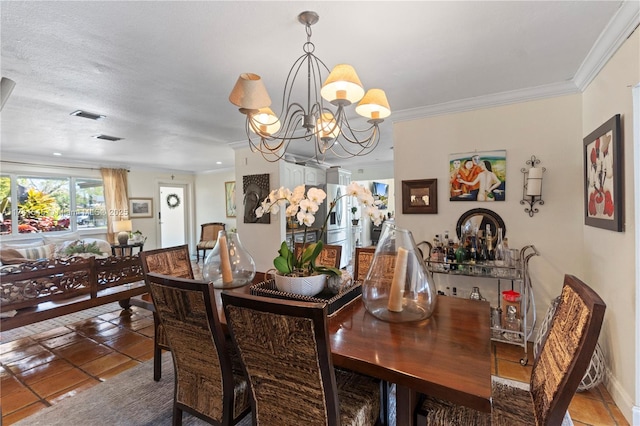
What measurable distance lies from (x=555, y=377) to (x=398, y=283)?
62 cm

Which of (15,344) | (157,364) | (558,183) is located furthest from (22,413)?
(558,183)

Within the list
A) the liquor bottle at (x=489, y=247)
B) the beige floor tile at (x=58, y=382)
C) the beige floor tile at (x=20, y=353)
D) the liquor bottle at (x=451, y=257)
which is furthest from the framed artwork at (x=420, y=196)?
the beige floor tile at (x=20, y=353)

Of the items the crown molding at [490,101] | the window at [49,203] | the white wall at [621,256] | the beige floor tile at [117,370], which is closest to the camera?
the white wall at [621,256]

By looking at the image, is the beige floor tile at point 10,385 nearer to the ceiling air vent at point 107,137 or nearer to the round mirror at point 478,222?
the ceiling air vent at point 107,137

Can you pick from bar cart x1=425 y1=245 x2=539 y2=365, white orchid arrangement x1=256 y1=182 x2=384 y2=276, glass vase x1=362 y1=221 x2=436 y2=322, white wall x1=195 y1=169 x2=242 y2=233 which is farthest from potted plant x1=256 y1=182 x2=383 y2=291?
white wall x1=195 y1=169 x2=242 y2=233

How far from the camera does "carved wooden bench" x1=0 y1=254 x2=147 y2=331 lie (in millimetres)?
2311

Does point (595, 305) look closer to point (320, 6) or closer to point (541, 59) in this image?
point (320, 6)

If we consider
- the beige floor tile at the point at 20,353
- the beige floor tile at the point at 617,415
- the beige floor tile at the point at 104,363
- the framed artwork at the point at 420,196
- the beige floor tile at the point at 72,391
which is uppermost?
the framed artwork at the point at 420,196

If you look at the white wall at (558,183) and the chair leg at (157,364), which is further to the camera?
the chair leg at (157,364)

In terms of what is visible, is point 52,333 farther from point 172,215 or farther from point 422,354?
point 172,215

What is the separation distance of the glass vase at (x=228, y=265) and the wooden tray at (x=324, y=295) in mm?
378

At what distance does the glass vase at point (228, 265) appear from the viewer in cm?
191

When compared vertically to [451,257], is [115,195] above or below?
above

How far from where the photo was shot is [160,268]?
2121 mm
